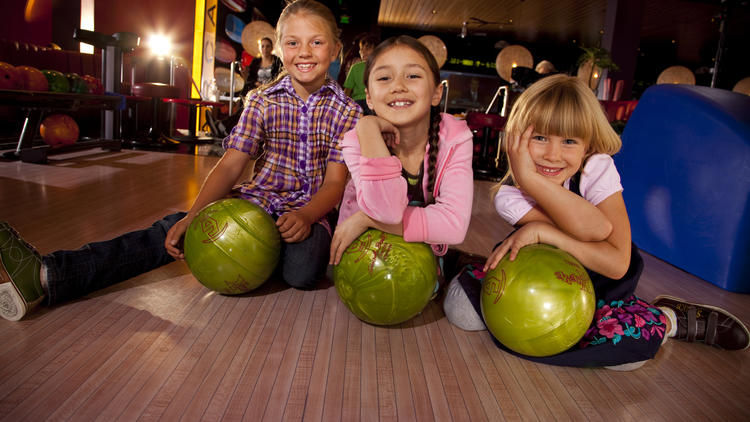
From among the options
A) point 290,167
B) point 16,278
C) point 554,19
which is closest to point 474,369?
point 290,167

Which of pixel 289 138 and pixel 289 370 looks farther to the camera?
pixel 289 138

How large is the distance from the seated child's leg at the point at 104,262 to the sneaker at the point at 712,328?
1.99m

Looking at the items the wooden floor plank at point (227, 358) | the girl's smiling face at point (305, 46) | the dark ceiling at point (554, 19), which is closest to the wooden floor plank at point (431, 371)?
the wooden floor plank at point (227, 358)

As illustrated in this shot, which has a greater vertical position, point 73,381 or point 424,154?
point 424,154

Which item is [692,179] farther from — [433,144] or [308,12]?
[308,12]

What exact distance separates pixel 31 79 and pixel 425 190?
4071 millimetres

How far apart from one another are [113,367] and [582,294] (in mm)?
1313

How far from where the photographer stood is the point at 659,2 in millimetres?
10219

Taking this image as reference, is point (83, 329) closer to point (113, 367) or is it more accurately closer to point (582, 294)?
point (113, 367)

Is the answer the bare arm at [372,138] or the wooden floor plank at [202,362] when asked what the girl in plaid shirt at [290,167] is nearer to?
the wooden floor plank at [202,362]

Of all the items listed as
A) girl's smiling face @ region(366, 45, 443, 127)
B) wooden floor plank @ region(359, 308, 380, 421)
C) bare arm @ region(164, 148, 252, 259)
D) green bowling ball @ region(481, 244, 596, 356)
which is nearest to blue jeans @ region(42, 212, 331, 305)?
bare arm @ region(164, 148, 252, 259)

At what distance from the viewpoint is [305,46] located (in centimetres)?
183

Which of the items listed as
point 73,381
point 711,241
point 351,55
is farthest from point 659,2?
point 73,381

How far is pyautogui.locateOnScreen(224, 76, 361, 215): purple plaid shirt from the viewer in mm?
1902
